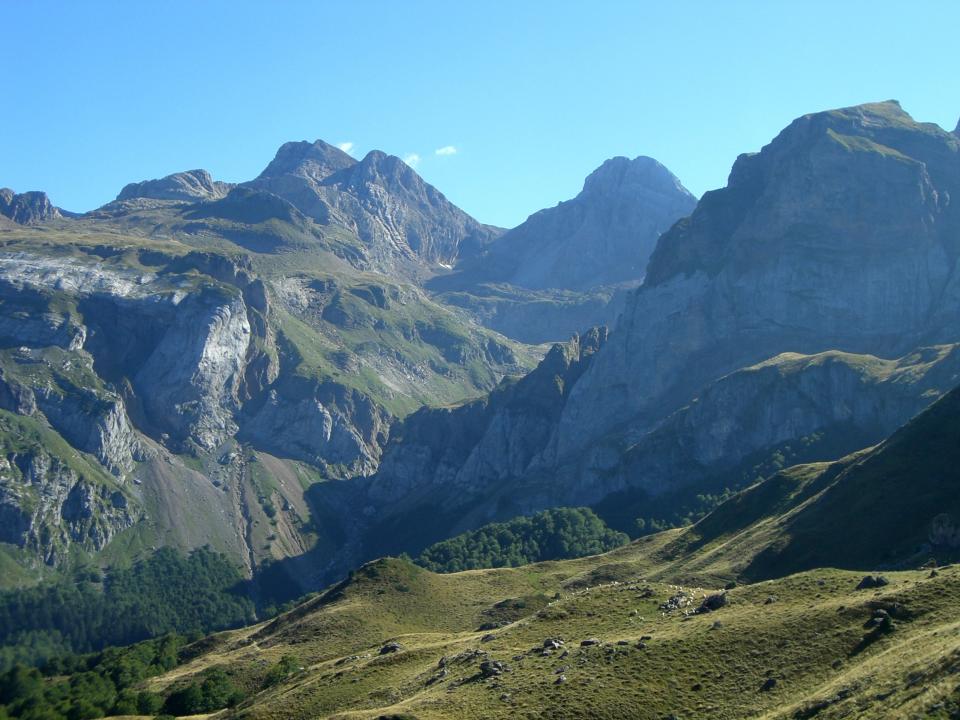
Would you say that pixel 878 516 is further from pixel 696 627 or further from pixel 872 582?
pixel 696 627

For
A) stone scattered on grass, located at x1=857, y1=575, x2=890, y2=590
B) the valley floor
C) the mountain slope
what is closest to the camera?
the valley floor

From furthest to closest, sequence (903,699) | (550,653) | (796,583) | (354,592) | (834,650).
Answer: (354,592) → (796,583) → (550,653) → (834,650) → (903,699)

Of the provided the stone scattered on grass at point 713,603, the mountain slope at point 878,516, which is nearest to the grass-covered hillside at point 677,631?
the mountain slope at point 878,516

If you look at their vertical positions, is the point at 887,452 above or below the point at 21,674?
above

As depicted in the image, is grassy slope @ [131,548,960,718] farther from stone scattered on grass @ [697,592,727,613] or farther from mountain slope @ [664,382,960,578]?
mountain slope @ [664,382,960,578]

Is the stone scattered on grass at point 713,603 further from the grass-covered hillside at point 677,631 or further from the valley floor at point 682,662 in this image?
the valley floor at point 682,662

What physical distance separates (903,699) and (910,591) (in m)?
26.6

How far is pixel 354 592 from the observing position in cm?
17300

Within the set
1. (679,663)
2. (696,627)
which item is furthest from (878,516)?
(679,663)

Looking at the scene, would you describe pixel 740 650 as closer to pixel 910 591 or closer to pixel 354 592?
pixel 910 591

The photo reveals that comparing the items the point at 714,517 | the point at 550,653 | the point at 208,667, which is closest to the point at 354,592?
the point at 208,667

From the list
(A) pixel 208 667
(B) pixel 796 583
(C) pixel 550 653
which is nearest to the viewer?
(C) pixel 550 653

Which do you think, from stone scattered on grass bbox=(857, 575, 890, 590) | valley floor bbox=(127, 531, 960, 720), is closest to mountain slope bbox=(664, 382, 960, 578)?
stone scattered on grass bbox=(857, 575, 890, 590)

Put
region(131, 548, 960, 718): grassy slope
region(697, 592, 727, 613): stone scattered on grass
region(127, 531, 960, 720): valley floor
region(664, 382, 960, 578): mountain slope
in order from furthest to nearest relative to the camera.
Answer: region(664, 382, 960, 578): mountain slope
region(697, 592, 727, 613): stone scattered on grass
region(131, 548, 960, 718): grassy slope
region(127, 531, 960, 720): valley floor
